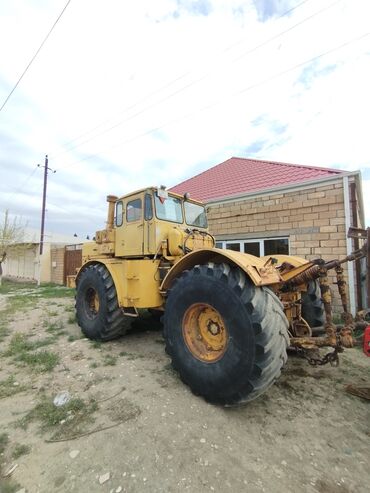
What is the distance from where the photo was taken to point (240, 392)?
8.53 ft

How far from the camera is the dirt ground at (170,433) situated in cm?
198

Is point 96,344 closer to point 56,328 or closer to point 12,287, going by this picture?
point 56,328

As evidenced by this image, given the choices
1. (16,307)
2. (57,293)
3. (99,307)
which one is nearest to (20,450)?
(99,307)

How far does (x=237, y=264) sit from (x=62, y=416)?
223 cm

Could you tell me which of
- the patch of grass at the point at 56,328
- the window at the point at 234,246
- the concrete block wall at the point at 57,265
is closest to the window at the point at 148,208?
the patch of grass at the point at 56,328

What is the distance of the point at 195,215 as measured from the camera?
199 inches

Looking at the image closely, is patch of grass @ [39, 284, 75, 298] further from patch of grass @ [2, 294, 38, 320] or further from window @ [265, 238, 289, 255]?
window @ [265, 238, 289, 255]

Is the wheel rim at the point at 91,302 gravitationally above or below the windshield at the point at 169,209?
below

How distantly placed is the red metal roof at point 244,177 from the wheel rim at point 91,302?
4.74 meters

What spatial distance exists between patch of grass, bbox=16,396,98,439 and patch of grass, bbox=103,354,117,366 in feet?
3.00

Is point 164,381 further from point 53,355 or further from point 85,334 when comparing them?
point 85,334

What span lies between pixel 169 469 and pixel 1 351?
3.75 metres

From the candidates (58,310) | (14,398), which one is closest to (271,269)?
(14,398)

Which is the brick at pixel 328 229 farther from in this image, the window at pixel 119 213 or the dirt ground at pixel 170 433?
the window at pixel 119 213
